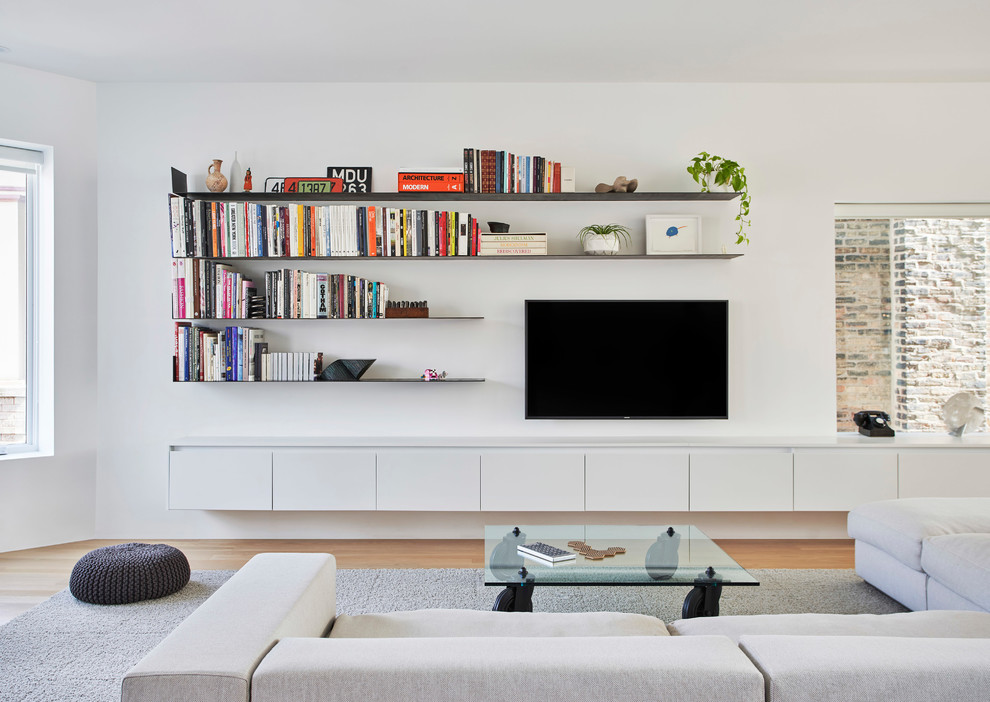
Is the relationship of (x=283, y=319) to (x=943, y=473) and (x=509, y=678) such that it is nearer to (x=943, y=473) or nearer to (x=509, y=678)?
(x=509, y=678)

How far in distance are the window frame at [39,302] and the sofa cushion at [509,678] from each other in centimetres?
361

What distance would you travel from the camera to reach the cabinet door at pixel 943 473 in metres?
3.96

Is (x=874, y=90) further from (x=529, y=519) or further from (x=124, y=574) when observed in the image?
(x=124, y=574)

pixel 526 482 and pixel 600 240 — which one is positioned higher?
pixel 600 240

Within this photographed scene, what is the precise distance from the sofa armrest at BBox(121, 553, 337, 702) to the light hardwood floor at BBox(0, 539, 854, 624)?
1.90 m

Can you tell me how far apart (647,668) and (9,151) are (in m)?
4.43

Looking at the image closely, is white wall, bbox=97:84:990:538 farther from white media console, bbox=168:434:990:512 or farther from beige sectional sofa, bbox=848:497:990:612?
beige sectional sofa, bbox=848:497:990:612

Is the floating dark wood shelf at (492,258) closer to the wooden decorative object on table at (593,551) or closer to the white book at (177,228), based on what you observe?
the white book at (177,228)

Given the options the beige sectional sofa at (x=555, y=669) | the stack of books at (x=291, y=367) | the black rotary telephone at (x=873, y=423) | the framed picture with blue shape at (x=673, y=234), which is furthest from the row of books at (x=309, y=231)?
the beige sectional sofa at (x=555, y=669)

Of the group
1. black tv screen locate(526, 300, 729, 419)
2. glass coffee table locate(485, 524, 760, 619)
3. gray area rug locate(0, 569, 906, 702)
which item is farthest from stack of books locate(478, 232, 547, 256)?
gray area rug locate(0, 569, 906, 702)

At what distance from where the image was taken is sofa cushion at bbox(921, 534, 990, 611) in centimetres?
242

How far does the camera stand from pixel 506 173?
4.10m

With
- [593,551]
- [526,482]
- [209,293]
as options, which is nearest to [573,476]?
[526,482]

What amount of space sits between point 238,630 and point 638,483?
9.33 ft
